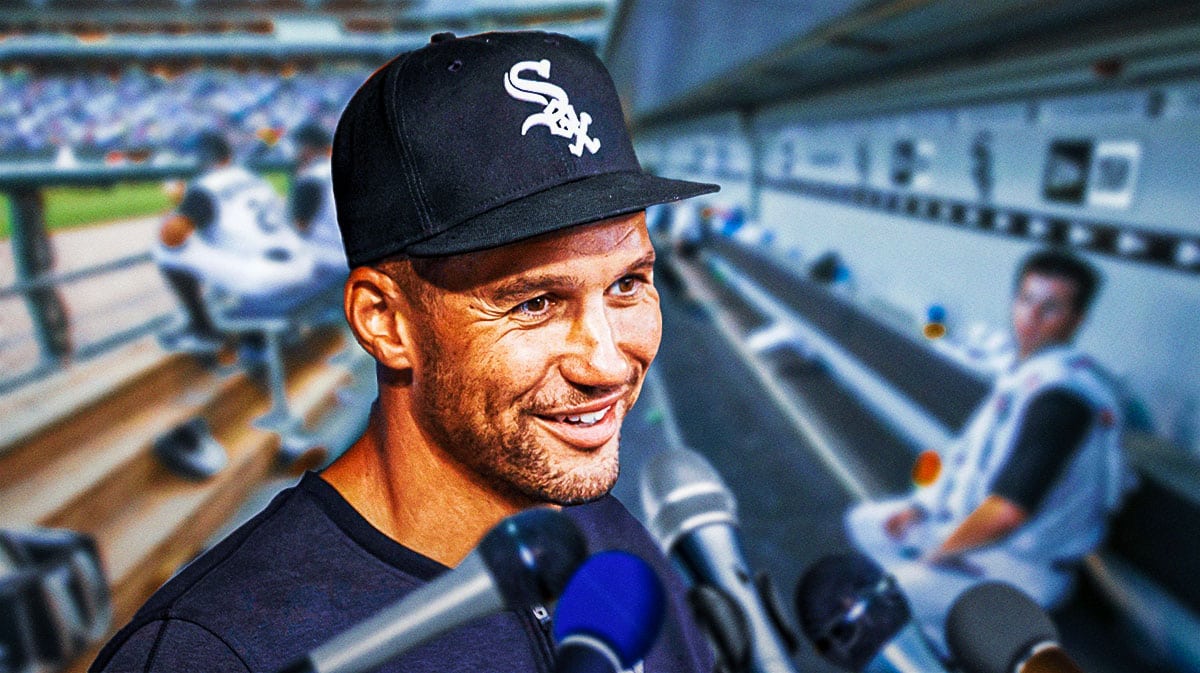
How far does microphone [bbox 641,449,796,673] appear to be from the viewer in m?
0.78

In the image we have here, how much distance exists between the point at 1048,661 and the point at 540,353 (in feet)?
2.03

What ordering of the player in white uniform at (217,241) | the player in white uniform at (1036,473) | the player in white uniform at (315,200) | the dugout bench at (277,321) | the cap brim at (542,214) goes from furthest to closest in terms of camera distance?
1. the player in white uniform at (315,200)
2. the player in white uniform at (217,241)
3. the dugout bench at (277,321)
4. the player in white uniform at (1036,473)
5. the cap brim at (542,214)

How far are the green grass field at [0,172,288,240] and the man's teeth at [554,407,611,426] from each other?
15.2 ft

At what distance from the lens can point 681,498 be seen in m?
1.06

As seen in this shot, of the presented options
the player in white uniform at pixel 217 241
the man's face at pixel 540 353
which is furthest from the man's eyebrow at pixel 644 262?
the player in white uniform at pixel 217 241

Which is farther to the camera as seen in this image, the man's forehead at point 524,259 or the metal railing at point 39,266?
the metal railing at point 39,266

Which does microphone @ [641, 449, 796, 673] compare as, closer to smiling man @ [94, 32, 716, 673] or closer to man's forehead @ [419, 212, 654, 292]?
smiling man @ [94, 32, 716, 673]

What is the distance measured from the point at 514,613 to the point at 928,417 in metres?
4.26

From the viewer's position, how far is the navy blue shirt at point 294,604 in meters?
0.68

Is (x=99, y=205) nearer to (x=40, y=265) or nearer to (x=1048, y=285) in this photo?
(x=40, y=265)

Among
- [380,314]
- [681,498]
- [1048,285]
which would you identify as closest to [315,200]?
[1048,285]

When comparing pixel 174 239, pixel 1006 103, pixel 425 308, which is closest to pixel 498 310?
pixel 425 308

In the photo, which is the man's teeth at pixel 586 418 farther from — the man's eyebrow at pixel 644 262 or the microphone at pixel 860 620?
the microphone at pixel 860 620

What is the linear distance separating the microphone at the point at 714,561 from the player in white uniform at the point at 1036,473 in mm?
1688
